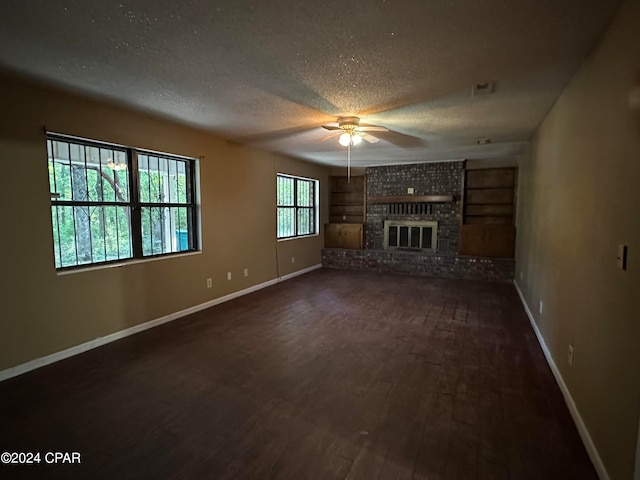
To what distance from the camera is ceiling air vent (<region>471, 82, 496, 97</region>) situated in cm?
259

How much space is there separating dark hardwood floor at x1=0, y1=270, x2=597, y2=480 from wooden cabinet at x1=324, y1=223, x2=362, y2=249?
3.84m

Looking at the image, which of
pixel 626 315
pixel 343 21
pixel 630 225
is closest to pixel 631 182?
pixel 630 225

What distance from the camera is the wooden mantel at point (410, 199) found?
693cm

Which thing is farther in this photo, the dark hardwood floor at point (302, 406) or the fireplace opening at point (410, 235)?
the fireplace opening at point (410, 235)

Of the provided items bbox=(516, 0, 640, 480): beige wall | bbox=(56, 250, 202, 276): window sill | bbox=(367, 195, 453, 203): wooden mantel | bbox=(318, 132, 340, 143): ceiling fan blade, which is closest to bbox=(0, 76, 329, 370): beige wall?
bbox=(56, 250, 202, 276): window sill

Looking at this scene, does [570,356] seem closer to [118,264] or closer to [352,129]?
[352,129]

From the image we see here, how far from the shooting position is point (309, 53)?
2105mm

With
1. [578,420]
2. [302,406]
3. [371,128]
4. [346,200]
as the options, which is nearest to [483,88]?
[371,128]

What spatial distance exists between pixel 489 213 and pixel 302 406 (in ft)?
19.4

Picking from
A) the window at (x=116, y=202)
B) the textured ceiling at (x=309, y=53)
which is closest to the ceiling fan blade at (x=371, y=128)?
the textured ceiling at (x=309, y=53)

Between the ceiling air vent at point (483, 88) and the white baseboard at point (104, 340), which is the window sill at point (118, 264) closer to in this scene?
the white baseboard at point (104, 340)

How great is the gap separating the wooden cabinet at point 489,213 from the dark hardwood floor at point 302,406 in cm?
279

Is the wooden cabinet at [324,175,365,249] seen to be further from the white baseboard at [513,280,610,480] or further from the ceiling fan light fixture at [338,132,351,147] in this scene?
the white baseboard at [513,280,610,480]

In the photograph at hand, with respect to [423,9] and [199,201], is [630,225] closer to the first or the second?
[423,9]
